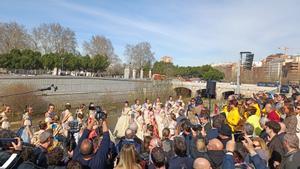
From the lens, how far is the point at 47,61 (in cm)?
5816

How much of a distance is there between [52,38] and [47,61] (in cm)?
1415

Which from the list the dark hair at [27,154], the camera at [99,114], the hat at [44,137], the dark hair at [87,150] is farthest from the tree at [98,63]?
the dark hair at [27,154]

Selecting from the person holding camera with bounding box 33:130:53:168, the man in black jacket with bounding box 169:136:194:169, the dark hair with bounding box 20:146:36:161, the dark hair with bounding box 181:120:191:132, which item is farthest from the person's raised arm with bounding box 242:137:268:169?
the dark hair with bounding box 20:146:36:161

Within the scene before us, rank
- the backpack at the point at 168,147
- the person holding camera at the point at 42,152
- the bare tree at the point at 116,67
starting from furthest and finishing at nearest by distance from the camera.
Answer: the bare tree at the point at 116,67 → the backpack at the point at 168,147 → the person holding camera at the point at 42,152

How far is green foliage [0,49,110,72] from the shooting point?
5225 centimetres

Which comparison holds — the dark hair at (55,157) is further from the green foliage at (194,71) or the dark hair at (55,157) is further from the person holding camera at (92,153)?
the green foliage at (194,71)

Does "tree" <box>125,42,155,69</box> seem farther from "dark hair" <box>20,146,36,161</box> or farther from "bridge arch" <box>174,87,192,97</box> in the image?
"dark hair" <box>20,146,36,161</box>

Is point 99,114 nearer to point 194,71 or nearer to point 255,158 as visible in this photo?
point 255,158

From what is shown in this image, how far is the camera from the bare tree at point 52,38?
69.9 meters

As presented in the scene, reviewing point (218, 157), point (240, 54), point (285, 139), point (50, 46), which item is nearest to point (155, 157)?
point (218, 157)

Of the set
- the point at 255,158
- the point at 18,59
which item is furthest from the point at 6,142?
the point at 18,59

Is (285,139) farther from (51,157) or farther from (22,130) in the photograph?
(22,130)

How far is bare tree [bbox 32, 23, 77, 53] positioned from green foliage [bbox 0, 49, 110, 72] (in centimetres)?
606

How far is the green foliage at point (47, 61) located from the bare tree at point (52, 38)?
606cm
